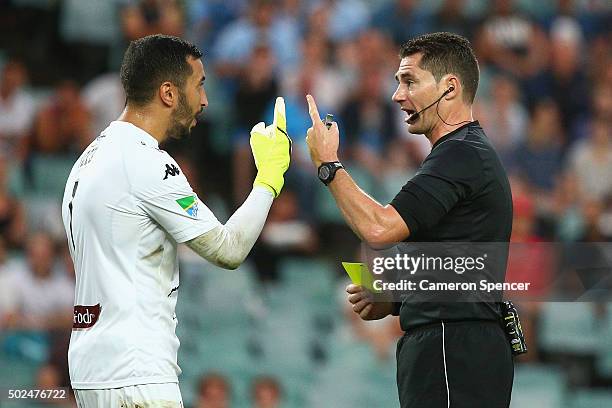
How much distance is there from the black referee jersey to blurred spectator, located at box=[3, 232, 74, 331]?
4369 mm

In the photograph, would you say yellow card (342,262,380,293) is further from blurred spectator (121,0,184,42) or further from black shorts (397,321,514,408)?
blurred spectator (121,0,184,42)

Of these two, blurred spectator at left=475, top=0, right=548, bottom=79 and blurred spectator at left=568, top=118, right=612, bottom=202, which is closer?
blurred spectator at left=568, top=118, right=612, bottom=202

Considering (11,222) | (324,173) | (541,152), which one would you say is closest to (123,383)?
(324,173)

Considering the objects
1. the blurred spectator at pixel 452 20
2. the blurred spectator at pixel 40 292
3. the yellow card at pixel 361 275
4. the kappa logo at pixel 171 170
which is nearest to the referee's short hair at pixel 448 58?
the yellow card at pixel 361 275

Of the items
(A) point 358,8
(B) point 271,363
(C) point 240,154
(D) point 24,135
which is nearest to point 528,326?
(B) point 271,363

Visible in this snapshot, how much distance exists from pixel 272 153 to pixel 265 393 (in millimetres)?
4124

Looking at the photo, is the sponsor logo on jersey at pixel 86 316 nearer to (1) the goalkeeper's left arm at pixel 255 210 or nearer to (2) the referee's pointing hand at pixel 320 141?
(1) the goalkeeper's left arm at pixel 255 210

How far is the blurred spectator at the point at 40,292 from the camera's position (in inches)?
309

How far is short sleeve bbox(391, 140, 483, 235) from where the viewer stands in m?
3.93

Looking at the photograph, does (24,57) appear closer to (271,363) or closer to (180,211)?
(271,363)

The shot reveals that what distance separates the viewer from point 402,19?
10445 millimetres

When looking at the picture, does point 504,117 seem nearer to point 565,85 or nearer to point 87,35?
point 565,85

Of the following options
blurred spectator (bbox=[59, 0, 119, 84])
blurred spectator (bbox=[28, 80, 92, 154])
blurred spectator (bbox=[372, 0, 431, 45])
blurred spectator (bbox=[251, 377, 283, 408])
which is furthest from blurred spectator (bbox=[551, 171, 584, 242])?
blurred spectator (bbox=[59, 0, 119, 84])

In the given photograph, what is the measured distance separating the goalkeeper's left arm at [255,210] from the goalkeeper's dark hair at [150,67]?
0.47m
